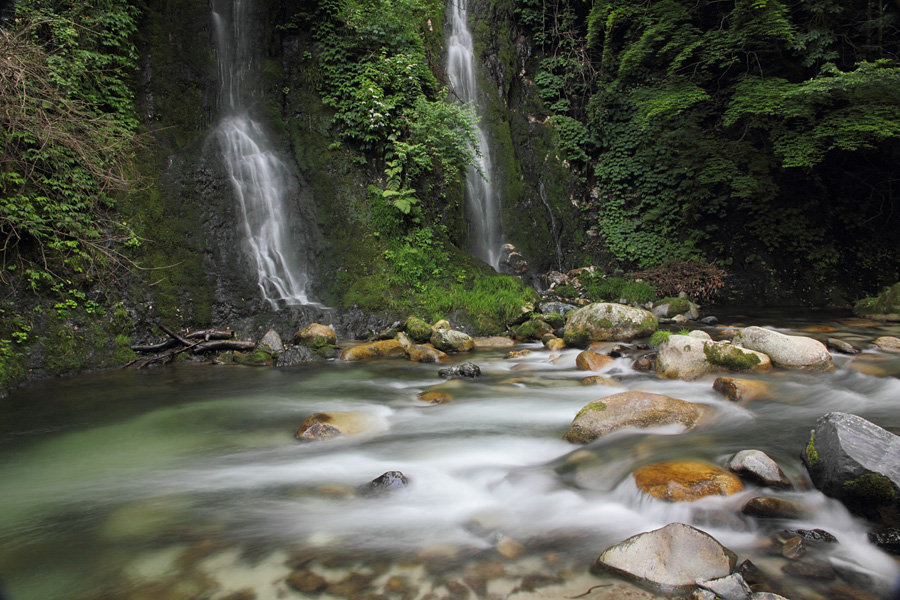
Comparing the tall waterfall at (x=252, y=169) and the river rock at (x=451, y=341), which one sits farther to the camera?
→ the tall waterfall at (x=252, y=169)

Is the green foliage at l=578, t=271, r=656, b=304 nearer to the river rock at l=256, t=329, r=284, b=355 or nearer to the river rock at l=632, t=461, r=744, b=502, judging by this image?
the river rock at l=256, t=329, r=284, b=355

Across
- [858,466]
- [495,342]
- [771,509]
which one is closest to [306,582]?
[771,509]

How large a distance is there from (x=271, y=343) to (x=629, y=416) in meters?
6.03

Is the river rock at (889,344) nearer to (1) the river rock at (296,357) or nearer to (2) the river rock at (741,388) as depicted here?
(2) the river rock at (741,388)

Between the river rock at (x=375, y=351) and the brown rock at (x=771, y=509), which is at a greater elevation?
the brown rock at (x=771, y=509)

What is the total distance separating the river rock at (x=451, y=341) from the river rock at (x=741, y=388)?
13.5 ft

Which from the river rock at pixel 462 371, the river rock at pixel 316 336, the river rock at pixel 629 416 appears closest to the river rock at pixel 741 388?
the river rock at pixel 629 416

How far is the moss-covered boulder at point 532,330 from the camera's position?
9.17 metres

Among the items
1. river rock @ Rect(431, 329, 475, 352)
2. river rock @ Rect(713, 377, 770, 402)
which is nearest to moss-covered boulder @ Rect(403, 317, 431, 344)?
river rock @ Rect(431, 329, 475, 352)

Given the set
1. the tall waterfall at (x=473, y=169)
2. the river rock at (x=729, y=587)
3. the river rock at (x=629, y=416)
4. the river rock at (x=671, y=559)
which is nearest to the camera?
the river rock at (x=729, y=587)

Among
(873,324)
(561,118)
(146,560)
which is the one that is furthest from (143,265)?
(873,324)

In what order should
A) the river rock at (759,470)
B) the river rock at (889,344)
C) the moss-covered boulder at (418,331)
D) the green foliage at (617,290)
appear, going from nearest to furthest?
the river rock at (759,470) → the river rock at (889,344) → the moss-covered boulder at (418,331) → the green foliage at (617,290)

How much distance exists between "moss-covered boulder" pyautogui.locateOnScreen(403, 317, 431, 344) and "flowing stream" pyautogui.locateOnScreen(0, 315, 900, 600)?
2.30m

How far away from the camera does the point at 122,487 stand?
3834 millimetres
